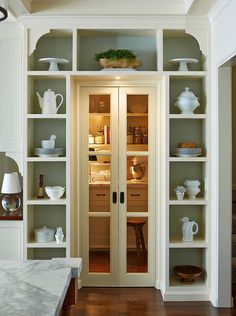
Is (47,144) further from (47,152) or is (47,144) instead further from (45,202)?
(45,202)

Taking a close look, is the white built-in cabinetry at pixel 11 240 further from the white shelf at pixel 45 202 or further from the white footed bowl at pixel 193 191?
the white footed bowl at pixel 193 191

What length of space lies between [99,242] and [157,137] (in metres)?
1.25

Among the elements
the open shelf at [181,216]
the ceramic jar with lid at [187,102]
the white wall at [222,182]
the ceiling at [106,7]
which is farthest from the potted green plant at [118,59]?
the open shelf at [181,216]

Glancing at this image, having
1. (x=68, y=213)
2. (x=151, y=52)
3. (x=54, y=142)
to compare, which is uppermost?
(x=151, y=52)

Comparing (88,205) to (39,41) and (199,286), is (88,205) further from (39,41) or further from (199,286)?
(39,41)

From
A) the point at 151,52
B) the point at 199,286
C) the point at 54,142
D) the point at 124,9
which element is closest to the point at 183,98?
the point at 151,52

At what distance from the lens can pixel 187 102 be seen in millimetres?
4312

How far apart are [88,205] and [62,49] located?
162 cm

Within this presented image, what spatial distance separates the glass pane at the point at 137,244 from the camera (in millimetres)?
4715

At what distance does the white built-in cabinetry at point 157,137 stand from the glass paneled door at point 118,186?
9 centimetres

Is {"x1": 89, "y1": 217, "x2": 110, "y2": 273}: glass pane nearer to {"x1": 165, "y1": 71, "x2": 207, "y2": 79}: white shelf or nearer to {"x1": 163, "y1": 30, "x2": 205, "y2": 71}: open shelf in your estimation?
{"x1": 165, "y1": 71, "x2": 207, "y2": 79}: white shelf

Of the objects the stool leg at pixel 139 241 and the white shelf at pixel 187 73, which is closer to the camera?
the white shelf at pixel 187 73

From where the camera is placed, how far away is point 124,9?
4.21 m

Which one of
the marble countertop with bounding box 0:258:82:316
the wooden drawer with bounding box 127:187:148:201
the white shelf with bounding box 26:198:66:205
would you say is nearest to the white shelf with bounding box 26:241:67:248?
the white shelf with bounding box 26:198:66:205
